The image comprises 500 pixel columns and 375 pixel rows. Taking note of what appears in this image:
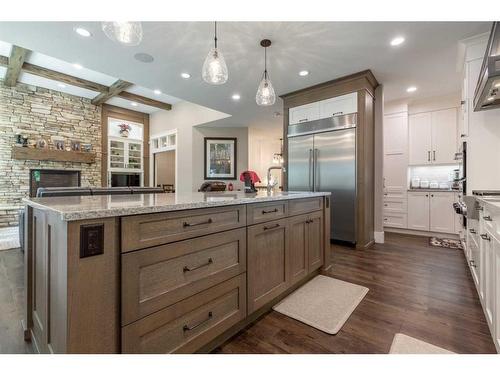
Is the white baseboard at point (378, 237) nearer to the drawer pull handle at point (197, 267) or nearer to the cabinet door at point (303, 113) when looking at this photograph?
the cabinet door at point (303, 113)

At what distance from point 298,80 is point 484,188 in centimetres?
267

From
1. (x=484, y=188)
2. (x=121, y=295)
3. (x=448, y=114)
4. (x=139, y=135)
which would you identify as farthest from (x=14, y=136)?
(x=448, y=114)

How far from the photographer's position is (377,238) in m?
3.73

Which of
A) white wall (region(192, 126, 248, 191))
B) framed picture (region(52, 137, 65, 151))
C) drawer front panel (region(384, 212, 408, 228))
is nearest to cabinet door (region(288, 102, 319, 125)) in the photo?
drawer front panel (region(384, 212, 408, 228))

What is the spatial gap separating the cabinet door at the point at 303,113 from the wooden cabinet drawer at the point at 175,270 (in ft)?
9.96

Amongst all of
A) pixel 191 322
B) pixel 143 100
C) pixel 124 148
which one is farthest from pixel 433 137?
pixel 124 148

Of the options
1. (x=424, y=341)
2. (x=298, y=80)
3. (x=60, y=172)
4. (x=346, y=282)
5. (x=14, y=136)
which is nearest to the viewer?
(x=424, y=341)

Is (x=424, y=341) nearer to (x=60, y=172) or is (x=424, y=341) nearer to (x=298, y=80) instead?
(x=298, y=80)

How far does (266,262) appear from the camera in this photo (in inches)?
65.1

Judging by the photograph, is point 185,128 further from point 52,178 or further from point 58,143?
point 52,178

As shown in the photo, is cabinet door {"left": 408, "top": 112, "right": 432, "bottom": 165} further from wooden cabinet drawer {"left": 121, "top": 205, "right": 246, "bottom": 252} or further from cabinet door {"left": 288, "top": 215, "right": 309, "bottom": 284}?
wooden cabinet drawer {"left": 121, "top": 205, "right": 246, "bottom": 252}

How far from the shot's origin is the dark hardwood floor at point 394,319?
139 centimetres

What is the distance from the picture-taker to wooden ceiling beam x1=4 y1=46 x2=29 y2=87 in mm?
3980

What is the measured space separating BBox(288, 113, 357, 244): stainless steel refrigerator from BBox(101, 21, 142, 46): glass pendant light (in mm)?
2952
